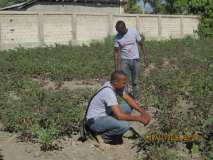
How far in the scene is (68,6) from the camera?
1256 inches

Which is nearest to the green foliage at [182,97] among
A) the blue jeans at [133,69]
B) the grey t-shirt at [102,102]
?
the blue jeans at [133,69]

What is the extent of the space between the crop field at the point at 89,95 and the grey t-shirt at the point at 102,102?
2.07 ft

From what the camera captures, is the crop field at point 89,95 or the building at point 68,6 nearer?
the crop field at point 89,95

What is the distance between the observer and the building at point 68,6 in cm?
3106

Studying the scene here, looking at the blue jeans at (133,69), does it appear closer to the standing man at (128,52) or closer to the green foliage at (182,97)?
the standing man at (128,52)

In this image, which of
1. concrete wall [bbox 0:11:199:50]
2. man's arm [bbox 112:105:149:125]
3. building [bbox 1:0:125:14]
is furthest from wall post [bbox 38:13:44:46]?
man's arm [bbox 112:105:149:125]

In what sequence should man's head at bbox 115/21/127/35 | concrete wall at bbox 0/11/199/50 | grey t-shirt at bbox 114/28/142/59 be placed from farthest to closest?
concrete wall at bbox 0/11/199/50 → grey t-shirt at bbox 114/28/142/59 → man's head at bbox 115/21/127/35

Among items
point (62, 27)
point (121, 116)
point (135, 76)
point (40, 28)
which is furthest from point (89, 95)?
point (62, 27)

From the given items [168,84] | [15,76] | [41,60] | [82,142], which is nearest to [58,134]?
[82,142]

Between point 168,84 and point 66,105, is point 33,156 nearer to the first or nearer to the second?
point 66,105

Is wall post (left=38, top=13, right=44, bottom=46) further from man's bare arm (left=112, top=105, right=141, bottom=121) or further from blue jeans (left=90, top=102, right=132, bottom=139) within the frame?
man's bare arm (left=112, top=105, right=141, bottom=121)

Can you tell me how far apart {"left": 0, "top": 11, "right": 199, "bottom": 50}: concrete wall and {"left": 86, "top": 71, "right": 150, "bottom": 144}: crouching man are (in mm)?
13762

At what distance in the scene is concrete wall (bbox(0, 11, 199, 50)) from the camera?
20.8 metres

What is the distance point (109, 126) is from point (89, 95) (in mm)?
3691
